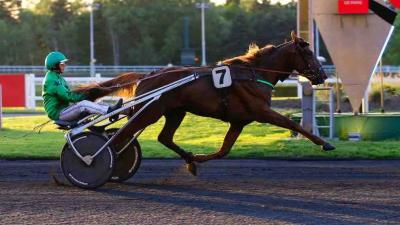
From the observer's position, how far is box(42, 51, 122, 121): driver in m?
7.40

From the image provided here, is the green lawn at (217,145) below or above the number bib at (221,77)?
below

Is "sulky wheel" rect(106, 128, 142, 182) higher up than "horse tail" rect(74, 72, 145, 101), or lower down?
lower down

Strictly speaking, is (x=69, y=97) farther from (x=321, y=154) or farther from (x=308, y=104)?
(x=308, y=104)

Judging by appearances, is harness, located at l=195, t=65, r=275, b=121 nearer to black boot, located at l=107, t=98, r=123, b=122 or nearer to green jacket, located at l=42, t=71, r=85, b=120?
black boot, located at l=107, t=98, r=123, b=122

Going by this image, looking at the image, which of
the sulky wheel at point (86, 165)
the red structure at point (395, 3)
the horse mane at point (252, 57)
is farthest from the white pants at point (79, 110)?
the red structure at point (395, 3)

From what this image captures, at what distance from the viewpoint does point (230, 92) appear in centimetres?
747

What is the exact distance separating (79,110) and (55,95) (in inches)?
12.1

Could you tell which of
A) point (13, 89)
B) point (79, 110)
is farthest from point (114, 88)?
point (13, 89)

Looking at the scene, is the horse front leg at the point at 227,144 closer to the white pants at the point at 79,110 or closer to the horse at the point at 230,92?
the horse at the point at 230,92

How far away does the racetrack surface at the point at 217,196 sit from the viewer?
229 inches

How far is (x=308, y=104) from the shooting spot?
43.5 ft

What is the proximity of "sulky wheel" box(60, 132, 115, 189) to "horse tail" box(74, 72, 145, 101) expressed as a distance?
72 centimetres

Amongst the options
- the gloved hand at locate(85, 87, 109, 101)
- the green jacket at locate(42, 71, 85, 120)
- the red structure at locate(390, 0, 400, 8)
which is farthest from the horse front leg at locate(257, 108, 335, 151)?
the red structure at locate(390, 0, 400, 8)

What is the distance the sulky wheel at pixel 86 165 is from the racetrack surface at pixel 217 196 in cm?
14
